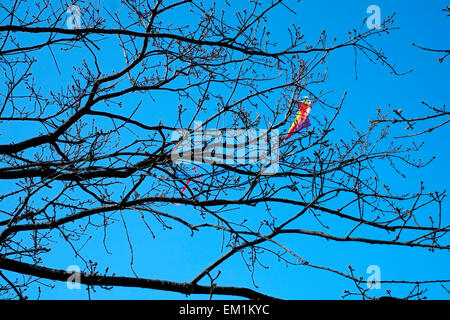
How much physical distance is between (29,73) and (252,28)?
283 cm

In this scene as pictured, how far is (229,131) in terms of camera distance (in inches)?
199

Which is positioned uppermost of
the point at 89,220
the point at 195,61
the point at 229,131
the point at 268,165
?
the point at 195,61

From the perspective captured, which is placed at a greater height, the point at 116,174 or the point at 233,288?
the point at 116,174

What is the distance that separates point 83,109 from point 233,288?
2746mm
